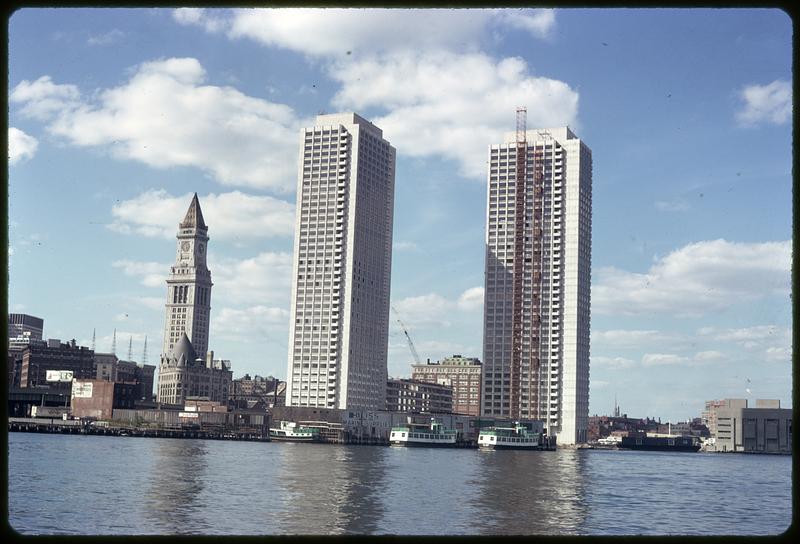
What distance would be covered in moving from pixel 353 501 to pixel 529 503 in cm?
1427

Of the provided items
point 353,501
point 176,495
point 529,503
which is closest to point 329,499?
point 353,501

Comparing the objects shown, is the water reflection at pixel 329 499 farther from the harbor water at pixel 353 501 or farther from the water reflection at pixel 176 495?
the water reflection at pixel 176 495

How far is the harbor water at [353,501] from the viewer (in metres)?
53.7

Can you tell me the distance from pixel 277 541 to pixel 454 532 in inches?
1537

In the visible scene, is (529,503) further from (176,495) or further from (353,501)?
(176,495)

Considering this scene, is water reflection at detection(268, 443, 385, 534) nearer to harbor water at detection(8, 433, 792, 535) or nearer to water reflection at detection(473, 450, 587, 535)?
harbor water at detection(8, 433, 792, 535)

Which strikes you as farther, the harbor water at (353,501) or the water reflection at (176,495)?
the harbor water at (353,501)

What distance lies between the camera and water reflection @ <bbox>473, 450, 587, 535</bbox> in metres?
56.1

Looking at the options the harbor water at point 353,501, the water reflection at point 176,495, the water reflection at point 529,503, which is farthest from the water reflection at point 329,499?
the water reflection at point 529,503

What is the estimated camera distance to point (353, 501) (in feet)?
224

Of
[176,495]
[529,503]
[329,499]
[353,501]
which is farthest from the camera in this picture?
[529,503]

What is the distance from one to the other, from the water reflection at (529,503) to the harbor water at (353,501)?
0.49 ft

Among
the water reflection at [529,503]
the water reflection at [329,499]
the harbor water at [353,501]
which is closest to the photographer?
the water reflection at [329,499]

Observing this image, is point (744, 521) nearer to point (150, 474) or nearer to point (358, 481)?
point (358, 481)
